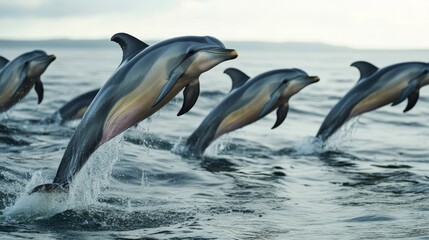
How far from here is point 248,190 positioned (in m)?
11.0

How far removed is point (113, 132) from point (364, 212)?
295 cm

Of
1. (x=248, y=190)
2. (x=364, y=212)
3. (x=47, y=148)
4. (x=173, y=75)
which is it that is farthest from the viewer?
(x=47, y=148)

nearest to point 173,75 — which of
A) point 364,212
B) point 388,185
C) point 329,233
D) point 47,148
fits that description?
point 329,233

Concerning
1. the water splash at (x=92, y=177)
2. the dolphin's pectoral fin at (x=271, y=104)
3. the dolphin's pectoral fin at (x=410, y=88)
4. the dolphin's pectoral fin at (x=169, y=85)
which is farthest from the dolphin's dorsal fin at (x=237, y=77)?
the dolphin's pectoral fin at (x=169, y=85)

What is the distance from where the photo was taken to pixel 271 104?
13.3m

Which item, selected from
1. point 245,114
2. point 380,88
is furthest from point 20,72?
point 380,88

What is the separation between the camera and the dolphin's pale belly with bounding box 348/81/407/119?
14500 millimetres

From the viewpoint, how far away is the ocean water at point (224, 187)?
8289mm

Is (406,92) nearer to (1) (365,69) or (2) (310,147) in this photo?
(1) (365,69)

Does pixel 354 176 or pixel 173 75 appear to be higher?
pixel 173 75

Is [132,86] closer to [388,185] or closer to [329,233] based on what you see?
[329,233]

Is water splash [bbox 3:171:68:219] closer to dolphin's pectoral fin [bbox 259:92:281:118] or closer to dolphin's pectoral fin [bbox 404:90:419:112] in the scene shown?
dolphin's pectoral fin [bbox 259:92:281:118]

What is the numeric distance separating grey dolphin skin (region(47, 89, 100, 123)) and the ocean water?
0.21 meters

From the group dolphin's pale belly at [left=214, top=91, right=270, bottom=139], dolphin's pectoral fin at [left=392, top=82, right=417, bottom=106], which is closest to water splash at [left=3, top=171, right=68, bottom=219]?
dolphin's pale belly at [left=214, top=91, right=270, bottom=139]
